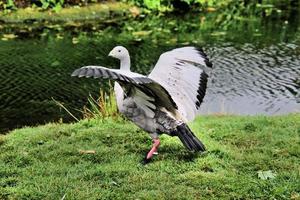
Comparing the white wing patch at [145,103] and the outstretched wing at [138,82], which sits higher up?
the outstretched wing at [138,82]

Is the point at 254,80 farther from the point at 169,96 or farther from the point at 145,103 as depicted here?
the point at 169,96

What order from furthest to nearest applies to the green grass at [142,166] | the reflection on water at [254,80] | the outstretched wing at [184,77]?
1. the reflection on water at [254,80]
2. the outstretched wing at [184,77]
3. the green grass at [142,166]

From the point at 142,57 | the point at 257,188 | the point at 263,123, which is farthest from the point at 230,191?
the point at 142,57

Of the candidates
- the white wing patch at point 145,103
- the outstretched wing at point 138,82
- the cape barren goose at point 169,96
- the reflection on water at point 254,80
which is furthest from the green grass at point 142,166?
the reflection on water at point 254,80

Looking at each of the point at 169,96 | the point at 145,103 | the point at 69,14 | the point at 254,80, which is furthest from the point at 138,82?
the point at 69,14

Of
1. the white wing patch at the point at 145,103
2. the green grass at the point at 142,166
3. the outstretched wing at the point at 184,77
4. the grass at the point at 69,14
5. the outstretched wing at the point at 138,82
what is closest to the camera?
the outstretched wing at the point at 138,82

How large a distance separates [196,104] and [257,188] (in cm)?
135

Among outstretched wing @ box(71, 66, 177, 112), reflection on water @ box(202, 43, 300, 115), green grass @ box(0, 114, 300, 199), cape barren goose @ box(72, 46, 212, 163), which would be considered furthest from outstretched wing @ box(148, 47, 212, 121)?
reflection on water @ box(202, 43, 300, 115)

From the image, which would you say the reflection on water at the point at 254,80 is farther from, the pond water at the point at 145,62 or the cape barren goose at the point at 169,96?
the cape barren goose at the point at 169,96

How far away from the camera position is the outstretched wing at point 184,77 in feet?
21.4

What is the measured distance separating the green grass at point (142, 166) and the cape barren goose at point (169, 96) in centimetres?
40

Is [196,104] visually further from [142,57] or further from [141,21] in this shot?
[141,21]

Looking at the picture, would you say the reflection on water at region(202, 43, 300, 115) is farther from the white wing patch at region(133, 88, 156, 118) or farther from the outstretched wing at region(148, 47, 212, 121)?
the white wing patch at region(133, 88, 156, 118)

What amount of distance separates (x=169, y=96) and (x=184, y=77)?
2.05 ft
